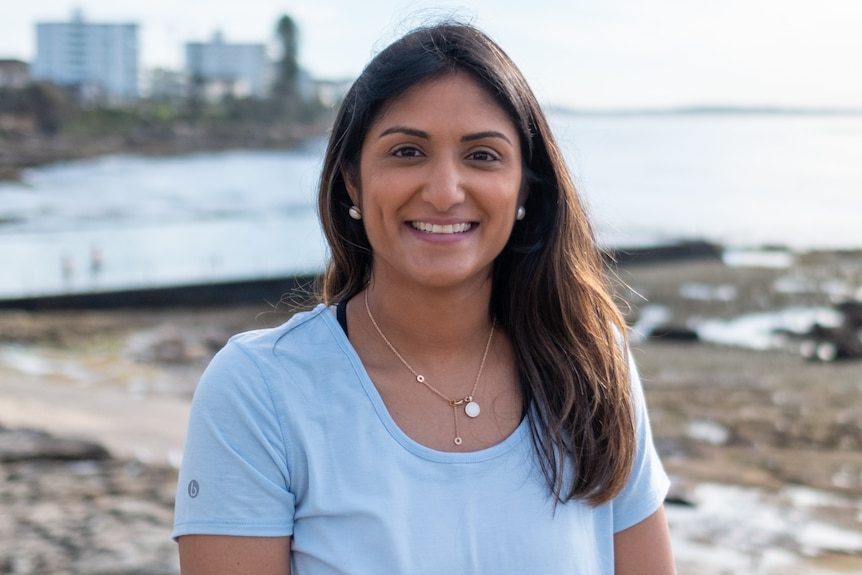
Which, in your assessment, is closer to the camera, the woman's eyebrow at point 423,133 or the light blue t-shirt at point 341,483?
the light blue t-shirt at point 341,483

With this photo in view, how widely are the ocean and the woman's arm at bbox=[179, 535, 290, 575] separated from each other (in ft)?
3.68

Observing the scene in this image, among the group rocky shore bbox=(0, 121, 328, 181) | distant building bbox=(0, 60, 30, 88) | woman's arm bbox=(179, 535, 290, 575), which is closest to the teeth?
woman's arm bbox=(179, 535, 290, 575)

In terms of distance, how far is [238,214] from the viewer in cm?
4488

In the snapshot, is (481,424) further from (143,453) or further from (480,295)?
(143,453)

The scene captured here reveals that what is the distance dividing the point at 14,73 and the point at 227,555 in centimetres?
10894

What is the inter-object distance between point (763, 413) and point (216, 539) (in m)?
12.6

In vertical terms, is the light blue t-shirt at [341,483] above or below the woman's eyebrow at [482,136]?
below

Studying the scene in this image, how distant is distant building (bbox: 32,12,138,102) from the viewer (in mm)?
146750

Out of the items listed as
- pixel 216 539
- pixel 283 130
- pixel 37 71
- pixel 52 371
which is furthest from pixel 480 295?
pixel 37 71

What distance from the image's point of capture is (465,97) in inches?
71.4

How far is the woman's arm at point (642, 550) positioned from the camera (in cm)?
191

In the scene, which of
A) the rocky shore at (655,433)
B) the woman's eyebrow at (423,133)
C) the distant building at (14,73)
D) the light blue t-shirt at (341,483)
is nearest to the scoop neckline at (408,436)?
the light blue t-shirt at (341,483)

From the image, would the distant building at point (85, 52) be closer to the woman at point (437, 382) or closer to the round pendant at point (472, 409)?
the woman at point (437, 382)

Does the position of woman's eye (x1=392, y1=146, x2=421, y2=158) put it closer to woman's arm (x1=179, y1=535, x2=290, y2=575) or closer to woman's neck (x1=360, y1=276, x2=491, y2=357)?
woman's neck (x1=360, y1=276, x2=491, y2=357)
